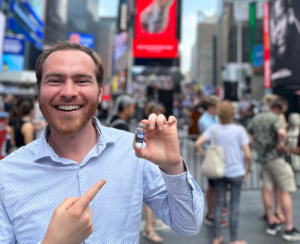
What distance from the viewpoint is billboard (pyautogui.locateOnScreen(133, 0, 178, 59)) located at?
533 inches

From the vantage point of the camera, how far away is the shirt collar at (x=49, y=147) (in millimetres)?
1373

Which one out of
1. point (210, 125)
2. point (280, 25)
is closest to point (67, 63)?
point (210, 125)

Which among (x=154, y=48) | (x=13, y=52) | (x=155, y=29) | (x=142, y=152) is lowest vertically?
(x=142, y=152)

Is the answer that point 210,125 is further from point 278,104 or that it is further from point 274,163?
point 274,163

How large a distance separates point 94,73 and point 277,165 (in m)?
3.88

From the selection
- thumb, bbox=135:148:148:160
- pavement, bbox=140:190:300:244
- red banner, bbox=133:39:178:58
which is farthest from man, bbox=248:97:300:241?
red banner, bbox=133:39:178:58

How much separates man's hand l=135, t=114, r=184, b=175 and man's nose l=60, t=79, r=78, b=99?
1.30 feet

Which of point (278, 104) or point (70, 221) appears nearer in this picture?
point (70, 221)

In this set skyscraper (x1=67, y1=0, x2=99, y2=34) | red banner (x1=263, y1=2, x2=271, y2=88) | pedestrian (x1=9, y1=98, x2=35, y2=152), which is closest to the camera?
pedestrian (x1=9, y1=98, x2=35, y2=152)

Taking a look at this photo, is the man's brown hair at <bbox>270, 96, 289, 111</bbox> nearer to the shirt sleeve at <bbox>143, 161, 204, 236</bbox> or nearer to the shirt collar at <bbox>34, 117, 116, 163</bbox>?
the shirt sleeve at <bbox>143, 161, 204, 236</bbox>

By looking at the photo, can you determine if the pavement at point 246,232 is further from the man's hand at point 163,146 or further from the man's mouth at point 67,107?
the man's mouth at point 67,107

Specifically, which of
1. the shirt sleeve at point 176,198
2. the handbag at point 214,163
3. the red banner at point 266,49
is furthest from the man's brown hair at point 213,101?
the shirt sleeve at point 176,198

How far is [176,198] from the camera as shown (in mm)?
1384

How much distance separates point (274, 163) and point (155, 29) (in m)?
10.8
